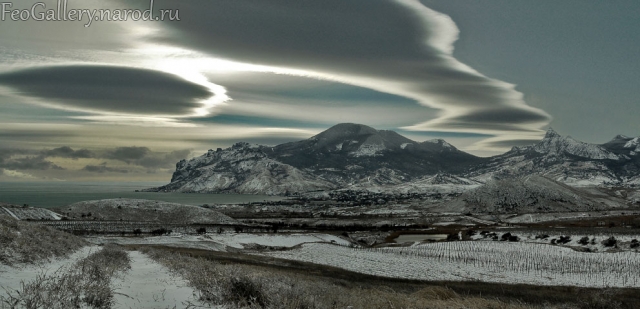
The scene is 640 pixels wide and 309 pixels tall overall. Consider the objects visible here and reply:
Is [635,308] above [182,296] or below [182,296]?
below

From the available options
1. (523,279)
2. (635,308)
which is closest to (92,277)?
(635,308)

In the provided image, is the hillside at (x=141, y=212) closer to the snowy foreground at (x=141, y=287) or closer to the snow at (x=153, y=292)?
the snowy foreground at (x=141, y=287)

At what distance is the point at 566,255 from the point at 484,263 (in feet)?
40.4

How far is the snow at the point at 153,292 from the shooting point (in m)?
13.1

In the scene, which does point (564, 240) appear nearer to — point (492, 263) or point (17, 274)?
point (492, 263)

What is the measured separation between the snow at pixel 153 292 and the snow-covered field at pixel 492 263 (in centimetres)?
2900

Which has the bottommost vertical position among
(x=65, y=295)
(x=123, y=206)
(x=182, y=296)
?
(x=123, y=206)

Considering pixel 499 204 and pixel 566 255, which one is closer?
pixel 566 255

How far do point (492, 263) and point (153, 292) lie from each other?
1900 inches

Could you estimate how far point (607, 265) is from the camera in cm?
4762

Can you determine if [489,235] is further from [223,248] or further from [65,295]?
[65,295]

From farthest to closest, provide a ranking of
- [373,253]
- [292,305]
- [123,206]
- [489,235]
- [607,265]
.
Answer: [123,206], [489,235], [373,253], [607,265], [292,305]

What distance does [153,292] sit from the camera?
49.9 feet

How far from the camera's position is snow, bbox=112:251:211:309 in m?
13.1
